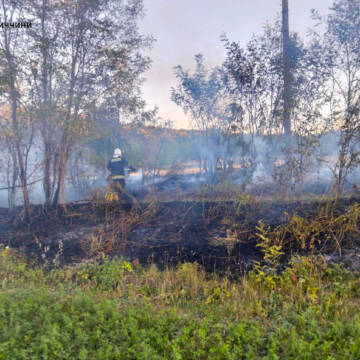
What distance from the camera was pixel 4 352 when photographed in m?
2.63

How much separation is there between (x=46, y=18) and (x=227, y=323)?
766 cm

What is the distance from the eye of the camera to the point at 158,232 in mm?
6148

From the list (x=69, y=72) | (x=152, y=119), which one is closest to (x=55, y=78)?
(x=69, y=72)

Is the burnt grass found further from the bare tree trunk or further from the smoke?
the bare tree trunk

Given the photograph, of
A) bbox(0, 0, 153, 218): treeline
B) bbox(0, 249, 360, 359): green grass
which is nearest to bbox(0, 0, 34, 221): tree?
bbox(0, 0, 153, 218): treeline

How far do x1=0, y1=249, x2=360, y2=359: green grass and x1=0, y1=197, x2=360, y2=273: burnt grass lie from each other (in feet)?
2.15

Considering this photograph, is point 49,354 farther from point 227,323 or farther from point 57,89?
point 57,89

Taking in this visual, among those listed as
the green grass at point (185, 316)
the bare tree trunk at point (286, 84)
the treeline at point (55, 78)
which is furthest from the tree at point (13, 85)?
the bare tree trunk at point (286, 84)

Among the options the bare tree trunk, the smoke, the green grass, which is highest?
the bare tree trunk

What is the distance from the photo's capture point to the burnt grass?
17.1 ft

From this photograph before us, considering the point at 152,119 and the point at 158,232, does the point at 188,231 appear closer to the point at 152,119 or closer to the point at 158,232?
the point at 158,232

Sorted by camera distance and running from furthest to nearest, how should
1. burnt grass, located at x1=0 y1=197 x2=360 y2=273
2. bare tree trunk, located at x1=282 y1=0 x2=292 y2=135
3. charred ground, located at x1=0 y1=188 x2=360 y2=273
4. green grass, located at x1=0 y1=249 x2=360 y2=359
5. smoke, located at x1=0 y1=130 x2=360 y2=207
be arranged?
1. smoke, located at x1=0 y1=130 x2=360 y2=207
2. bare tree trunk, located at x1=282 y1=0 x2=292 y2=135
3. burnt grass, located at x1=0 y1=197 x2=360 y2=273
4. charred ground, located at x1=0 y1=188 x2=360 y2=273
5. green grass, located at x1=0 y1=249 x2=360 y2=359

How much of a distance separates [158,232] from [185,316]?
2928 millimetres

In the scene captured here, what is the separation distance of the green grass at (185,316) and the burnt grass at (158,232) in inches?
25.8
